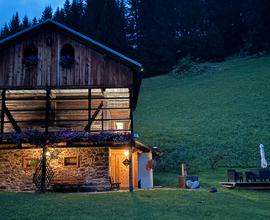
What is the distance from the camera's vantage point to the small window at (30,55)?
2047 centimetres

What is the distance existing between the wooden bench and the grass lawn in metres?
1.63

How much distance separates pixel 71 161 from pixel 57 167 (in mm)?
792

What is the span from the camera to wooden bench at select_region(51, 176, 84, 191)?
18.6 meters

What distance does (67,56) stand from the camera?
2064 centimetres

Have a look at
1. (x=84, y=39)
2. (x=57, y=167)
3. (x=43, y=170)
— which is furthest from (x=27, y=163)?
(x=84, y=39)

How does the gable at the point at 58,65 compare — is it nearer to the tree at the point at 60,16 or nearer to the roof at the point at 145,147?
the roof at the point at 145,147

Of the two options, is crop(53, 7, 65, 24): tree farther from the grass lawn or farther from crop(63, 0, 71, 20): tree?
the grass lawn

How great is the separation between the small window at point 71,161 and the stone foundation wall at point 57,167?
11 centimetres

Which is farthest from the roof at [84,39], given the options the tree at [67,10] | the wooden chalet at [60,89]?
the tree at [67,10]

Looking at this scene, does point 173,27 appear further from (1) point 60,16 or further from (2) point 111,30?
(1) point 60,16

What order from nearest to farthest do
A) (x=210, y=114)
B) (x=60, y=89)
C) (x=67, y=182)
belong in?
1. (x=67, y=182)
2. (x=60, y=89)
3. (x=210, y=114)

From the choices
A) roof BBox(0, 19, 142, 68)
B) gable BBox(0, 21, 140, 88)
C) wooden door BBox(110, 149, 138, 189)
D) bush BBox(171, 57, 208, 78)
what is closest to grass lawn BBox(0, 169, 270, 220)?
gable BBox(0, 21, 140, 88)

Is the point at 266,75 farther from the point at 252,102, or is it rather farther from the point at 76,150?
the point at 76,150

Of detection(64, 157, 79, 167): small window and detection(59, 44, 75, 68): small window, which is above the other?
detection(59, 44, 75, 68): small window
